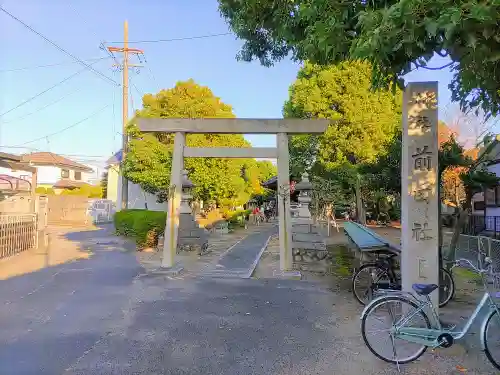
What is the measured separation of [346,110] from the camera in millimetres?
21250

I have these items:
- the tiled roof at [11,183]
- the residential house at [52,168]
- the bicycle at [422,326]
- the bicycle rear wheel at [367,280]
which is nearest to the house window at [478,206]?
the bicycle rear wheel at [367,280]

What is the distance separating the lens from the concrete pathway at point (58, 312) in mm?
4355

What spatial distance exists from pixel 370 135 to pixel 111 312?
18017 millimetres

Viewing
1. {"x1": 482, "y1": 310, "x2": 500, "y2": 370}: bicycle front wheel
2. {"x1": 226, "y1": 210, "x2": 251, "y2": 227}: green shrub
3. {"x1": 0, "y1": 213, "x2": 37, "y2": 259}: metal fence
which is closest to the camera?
{"x1": 482, "y1": 310, "x2": 500, "y2": 370}: bicycle front wheel

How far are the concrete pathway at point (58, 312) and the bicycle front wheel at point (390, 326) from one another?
3.03 m

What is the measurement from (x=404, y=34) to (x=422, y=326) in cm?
280

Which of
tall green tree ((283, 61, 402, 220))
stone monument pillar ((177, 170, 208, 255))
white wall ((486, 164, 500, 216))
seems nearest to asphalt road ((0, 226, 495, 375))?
stone monument pillar ((177, 170, 208, 255))

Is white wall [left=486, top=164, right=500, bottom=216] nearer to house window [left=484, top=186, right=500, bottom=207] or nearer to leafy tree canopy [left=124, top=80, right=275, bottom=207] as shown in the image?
house window [left=484, top=186, right=500, bottom=207]

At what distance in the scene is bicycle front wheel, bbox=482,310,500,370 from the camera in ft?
13.1

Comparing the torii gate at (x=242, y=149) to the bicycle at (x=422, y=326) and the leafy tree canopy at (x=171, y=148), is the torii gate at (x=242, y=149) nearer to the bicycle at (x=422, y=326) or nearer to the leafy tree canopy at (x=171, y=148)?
the bicycle at (x=422, y=326)

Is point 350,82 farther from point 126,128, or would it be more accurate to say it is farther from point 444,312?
point 444,312

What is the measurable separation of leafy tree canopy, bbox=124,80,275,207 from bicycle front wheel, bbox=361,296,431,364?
52.5 ft

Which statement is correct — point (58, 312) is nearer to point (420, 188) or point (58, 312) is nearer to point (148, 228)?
point (420, 188)

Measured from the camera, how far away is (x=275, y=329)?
5375 millimetres
